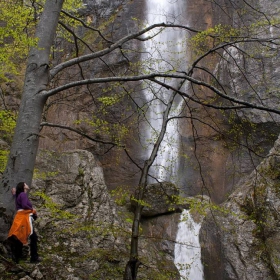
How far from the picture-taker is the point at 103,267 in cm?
664

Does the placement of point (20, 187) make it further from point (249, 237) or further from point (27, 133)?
point (249, 237)

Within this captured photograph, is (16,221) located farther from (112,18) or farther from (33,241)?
(112,18)

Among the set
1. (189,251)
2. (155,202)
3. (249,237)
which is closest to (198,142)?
(155,202)

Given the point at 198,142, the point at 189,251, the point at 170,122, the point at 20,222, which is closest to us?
the point at 20,222

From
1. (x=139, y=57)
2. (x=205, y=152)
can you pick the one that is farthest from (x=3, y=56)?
(x=139, y=57)

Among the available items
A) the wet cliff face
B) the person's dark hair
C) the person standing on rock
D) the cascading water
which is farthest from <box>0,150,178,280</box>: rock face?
the wet cliff face

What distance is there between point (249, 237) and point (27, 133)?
285 inches

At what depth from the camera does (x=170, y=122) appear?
1745 centimetres

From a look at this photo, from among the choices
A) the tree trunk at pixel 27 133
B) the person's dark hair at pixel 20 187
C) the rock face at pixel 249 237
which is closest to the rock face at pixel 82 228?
the tree trunk at pixel 27 133

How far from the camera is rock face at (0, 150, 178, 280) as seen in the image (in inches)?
245

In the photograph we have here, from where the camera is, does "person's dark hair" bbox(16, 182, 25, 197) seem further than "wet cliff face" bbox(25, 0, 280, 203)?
No

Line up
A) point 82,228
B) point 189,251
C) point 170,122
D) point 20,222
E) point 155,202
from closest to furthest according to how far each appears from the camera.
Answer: point 20,222 → point 82,228 → point 189,251 → point 155,202 → point 170,122

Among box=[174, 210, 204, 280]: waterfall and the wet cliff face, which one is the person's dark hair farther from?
the wet cliff face

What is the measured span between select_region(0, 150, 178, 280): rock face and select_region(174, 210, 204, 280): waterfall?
33 cm
